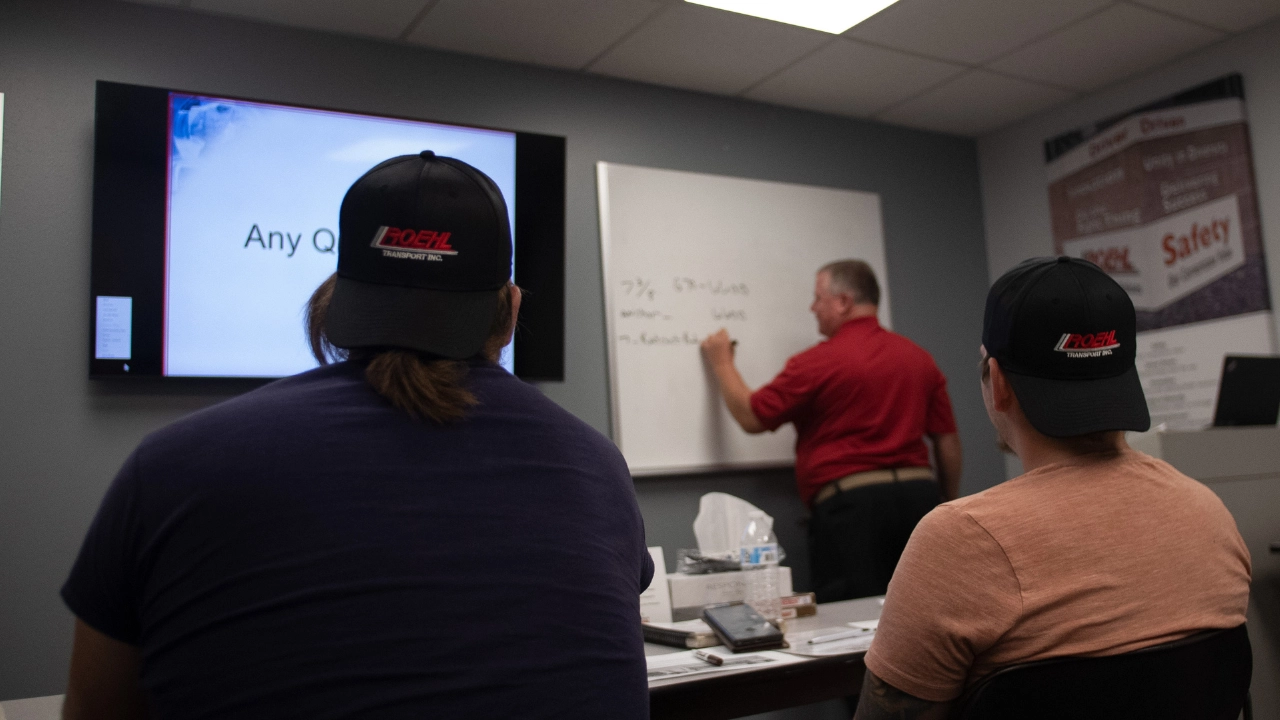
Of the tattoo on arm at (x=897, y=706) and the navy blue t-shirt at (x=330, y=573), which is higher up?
the navy blue t-shirt at (x=330, y=573)

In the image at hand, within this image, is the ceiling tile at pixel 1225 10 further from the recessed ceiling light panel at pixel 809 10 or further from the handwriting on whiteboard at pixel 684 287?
the handwriting on whiteboard at pixel 684 287

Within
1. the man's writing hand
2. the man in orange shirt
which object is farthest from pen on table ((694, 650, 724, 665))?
the man's writing hand

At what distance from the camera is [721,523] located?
2.46m

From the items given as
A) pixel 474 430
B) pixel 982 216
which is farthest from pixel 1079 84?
pixel 474 430

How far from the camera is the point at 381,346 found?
90 centimetres

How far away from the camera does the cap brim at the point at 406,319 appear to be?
35.1 inches

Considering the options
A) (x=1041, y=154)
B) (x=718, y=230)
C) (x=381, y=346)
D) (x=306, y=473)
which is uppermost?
(x=1041, y=154)

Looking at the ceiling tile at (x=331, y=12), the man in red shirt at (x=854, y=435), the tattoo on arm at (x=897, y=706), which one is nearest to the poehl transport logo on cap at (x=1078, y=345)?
the tattoo on arm at (x=897, y=706)

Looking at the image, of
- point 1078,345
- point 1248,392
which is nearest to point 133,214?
point 1078,345

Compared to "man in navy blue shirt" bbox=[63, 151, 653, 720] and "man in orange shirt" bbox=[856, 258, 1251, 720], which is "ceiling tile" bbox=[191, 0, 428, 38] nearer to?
"man in navy blue shirt" bbox=[63, 151, 653, 720]

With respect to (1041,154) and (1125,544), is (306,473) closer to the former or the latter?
(1125,544)

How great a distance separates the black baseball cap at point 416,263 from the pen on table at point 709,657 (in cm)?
95

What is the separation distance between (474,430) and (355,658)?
0.22 meters

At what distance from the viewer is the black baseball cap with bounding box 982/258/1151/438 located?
1.16 metres
